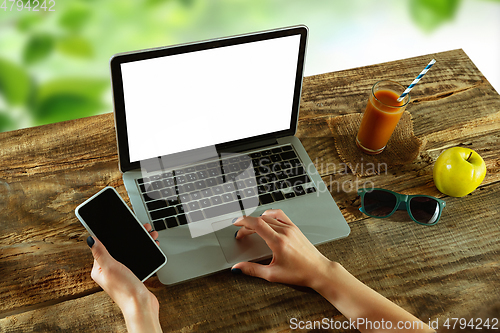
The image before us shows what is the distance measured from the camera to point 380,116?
38.5 inches

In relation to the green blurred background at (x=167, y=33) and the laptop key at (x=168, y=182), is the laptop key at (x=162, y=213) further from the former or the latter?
the green blurred background at (x=167, y=33)

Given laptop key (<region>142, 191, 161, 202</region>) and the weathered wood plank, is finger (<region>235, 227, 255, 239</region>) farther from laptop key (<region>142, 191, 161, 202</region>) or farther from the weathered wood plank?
laptop key (<region>142, 191, 161, 202</region>)

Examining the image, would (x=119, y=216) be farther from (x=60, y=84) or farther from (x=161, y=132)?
(x=60, y=84)

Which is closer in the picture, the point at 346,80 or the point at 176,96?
the point at 176,96

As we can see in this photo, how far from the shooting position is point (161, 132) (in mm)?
881

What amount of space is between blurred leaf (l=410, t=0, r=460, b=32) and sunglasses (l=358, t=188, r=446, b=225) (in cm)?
196

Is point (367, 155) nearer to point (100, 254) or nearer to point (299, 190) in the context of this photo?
point (299, 190)

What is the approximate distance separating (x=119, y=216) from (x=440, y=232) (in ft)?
2.24

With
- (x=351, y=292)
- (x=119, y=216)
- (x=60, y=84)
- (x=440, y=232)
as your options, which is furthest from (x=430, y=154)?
(x=60, y=84)

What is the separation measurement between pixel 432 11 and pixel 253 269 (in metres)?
2.35

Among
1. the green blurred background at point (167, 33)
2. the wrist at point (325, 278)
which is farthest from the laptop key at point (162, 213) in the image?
the green blurred background at point (167, 33)

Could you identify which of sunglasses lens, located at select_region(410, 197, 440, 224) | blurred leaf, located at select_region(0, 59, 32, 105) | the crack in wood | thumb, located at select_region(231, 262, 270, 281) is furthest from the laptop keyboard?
blurred leaf, located at select_region(0, 59, 32, 105)

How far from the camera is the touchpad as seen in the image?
0.81 meters

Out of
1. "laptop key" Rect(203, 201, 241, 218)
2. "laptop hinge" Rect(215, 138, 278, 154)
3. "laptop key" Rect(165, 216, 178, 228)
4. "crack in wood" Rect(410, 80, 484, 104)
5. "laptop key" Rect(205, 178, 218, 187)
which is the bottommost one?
"laptop key" Rect(165, 216, 178, 228)
